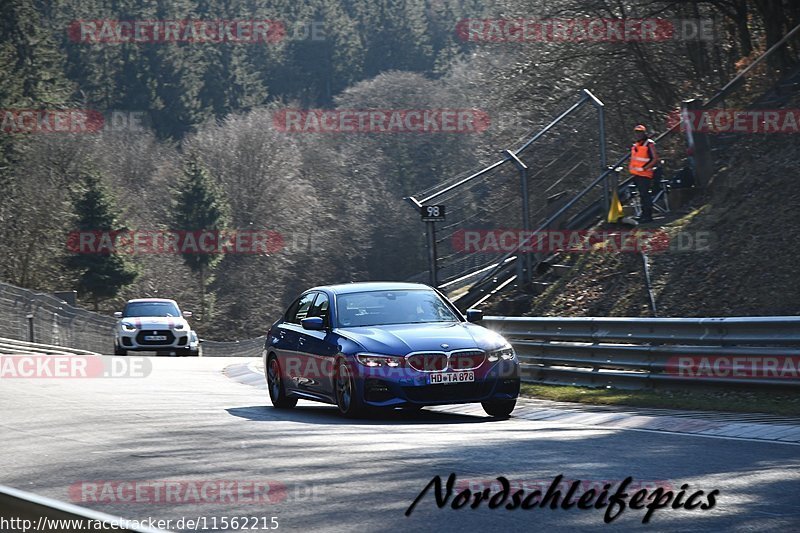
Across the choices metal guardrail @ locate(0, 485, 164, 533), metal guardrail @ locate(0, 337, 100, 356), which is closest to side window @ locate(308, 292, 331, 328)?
metal guardrail @ locate(0, 485, 164, 533)

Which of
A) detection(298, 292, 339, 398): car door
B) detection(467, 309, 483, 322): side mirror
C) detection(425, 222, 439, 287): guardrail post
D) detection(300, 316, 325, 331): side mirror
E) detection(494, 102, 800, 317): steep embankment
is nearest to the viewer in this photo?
detection(298, 292, 339, 398): car door

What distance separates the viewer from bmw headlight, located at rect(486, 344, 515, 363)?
44.7ft

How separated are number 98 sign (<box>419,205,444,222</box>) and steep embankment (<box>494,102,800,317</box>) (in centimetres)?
246

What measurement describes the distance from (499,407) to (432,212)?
8.54m

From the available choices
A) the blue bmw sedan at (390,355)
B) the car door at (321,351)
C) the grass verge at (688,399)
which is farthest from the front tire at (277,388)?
the grass verge at (688,399)

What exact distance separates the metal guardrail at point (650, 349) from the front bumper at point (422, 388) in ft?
8.90

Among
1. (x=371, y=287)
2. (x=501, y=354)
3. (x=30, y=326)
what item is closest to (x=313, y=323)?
(x=371, y=287)

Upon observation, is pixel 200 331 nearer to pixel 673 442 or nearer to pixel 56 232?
pixel 56 232

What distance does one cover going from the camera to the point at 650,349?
15828 millimetres

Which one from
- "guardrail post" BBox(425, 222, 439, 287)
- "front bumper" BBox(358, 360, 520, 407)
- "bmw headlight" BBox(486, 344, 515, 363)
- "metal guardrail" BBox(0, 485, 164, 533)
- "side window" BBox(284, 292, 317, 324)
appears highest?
"guardrail post" BBox(425, 222, 439, 287)

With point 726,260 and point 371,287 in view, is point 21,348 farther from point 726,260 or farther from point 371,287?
point 371,287

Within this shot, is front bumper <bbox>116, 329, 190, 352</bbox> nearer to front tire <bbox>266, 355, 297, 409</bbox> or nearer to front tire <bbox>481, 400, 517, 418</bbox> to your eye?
front tire <bbox>266, 355, 297, 409</bbox>

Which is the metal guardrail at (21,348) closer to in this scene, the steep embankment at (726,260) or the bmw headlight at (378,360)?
the steep embankment at (726,260)

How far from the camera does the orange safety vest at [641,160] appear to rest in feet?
78.0
